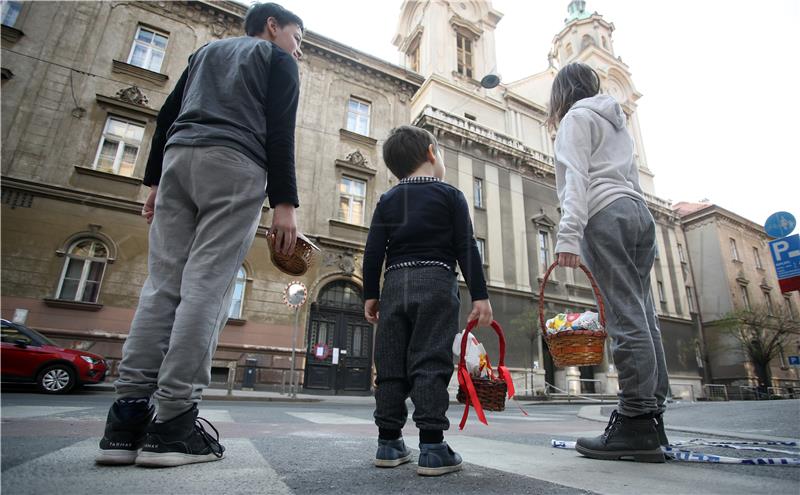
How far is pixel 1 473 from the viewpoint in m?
1.00

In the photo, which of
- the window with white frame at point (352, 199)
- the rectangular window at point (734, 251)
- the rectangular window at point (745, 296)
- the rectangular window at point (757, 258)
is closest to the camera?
the window with white frame at point (352, 199)

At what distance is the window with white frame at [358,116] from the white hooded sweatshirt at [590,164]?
13.3 metres

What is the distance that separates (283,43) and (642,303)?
2.17 metres

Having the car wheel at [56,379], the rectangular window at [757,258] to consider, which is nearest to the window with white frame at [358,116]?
the car wheel at [56,379]

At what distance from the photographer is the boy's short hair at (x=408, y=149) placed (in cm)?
213

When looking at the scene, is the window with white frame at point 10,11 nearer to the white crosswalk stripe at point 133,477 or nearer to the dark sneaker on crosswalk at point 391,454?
the white crosswalk stripe at point 133,477

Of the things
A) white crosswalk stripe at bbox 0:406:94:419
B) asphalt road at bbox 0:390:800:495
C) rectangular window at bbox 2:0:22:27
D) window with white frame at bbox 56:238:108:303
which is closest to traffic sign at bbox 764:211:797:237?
asphalt road at bbox 0:390:800:495

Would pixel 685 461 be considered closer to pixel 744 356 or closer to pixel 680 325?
pixel 680 325

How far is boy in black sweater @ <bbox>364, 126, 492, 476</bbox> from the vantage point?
1.54 metres

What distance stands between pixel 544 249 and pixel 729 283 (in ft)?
45.9

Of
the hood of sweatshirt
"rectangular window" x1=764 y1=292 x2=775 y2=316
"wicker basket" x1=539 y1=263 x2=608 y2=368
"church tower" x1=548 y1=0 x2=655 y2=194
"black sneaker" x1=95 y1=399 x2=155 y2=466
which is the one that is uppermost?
"church tower" x1=548 y1=0 x2=655 y2=194

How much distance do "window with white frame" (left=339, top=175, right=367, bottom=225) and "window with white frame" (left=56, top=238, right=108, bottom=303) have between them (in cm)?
659

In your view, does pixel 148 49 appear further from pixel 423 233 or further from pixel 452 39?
pixel 423 233

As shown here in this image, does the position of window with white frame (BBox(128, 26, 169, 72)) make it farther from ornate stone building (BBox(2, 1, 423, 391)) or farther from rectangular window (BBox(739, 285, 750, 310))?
rectangular window (BBox(739, 285, 750, 310))
